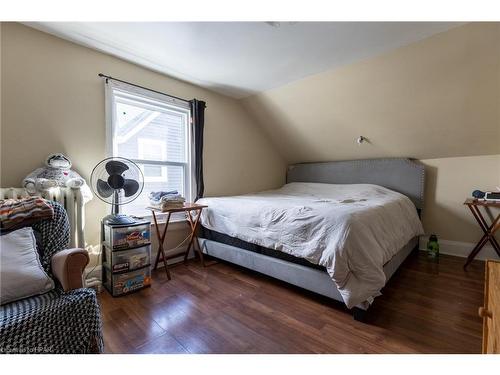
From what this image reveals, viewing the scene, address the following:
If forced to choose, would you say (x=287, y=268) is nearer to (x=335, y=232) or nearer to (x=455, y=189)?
(x=335, y=232)

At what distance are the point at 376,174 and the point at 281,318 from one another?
2634 mm

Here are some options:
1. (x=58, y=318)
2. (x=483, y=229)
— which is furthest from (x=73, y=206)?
(x=483, y=229)

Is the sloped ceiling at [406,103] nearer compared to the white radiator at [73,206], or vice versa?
the white radiator at [73,206]

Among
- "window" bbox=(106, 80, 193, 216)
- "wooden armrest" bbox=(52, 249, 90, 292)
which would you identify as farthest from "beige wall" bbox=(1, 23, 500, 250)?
"wooden armrest" bbox=(52, 249, 90, 292)

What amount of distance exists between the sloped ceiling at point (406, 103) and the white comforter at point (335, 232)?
0.97 metres

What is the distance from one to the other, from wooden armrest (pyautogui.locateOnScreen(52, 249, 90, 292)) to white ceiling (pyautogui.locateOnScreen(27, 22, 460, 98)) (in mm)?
1770

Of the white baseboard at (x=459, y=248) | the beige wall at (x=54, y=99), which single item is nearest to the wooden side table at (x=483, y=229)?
the white baseboard at (x=459, y=248)

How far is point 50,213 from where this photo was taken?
1.46m

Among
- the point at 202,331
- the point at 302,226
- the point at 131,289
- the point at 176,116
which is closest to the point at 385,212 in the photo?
the point at 302,226

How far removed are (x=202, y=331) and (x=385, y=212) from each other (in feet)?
5.85

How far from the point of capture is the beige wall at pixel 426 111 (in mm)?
2105

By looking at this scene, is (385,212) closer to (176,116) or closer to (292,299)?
(292,299)

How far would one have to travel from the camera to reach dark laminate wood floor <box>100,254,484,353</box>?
136 centimetres

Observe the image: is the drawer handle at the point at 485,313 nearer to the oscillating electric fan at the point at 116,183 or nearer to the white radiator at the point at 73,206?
the oscillating electric fan at the point at 116,183
